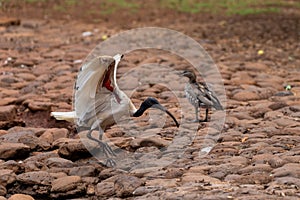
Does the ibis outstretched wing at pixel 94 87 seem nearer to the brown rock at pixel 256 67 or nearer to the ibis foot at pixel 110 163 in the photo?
the ibis foot at pixel 110 163

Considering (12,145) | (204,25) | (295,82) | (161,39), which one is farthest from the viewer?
(204,25)

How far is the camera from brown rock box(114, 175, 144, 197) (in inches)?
197

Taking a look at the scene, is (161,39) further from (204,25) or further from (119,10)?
(119,10)

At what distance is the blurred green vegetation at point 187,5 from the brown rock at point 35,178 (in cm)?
1079

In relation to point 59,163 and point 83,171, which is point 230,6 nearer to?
point 59,163

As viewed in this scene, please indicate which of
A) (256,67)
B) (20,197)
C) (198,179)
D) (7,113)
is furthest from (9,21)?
(198,179)

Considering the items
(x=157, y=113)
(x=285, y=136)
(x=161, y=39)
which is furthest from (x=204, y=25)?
(x=285, y=136)

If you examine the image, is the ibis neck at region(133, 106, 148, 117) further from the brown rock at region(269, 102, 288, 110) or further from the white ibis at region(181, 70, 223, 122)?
the brown rock at region(269, 102, 288, 110)

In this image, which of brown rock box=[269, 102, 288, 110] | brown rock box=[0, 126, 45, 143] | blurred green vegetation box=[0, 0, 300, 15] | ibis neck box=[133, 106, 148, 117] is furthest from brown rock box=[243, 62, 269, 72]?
blurred green vegetation box=[0, 0, 300, 15]

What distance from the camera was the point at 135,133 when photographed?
21.6 ft

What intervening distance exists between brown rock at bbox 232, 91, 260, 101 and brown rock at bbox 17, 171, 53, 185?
3265 mm

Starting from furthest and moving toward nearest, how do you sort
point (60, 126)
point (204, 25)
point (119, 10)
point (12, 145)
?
point (119, 10)
point (204, 25)
point (60, 126)
point (12, 145)

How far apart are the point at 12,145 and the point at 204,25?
860cm

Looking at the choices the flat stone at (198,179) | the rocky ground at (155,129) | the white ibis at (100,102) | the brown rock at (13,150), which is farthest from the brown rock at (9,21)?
the flat stone at (198,179)
